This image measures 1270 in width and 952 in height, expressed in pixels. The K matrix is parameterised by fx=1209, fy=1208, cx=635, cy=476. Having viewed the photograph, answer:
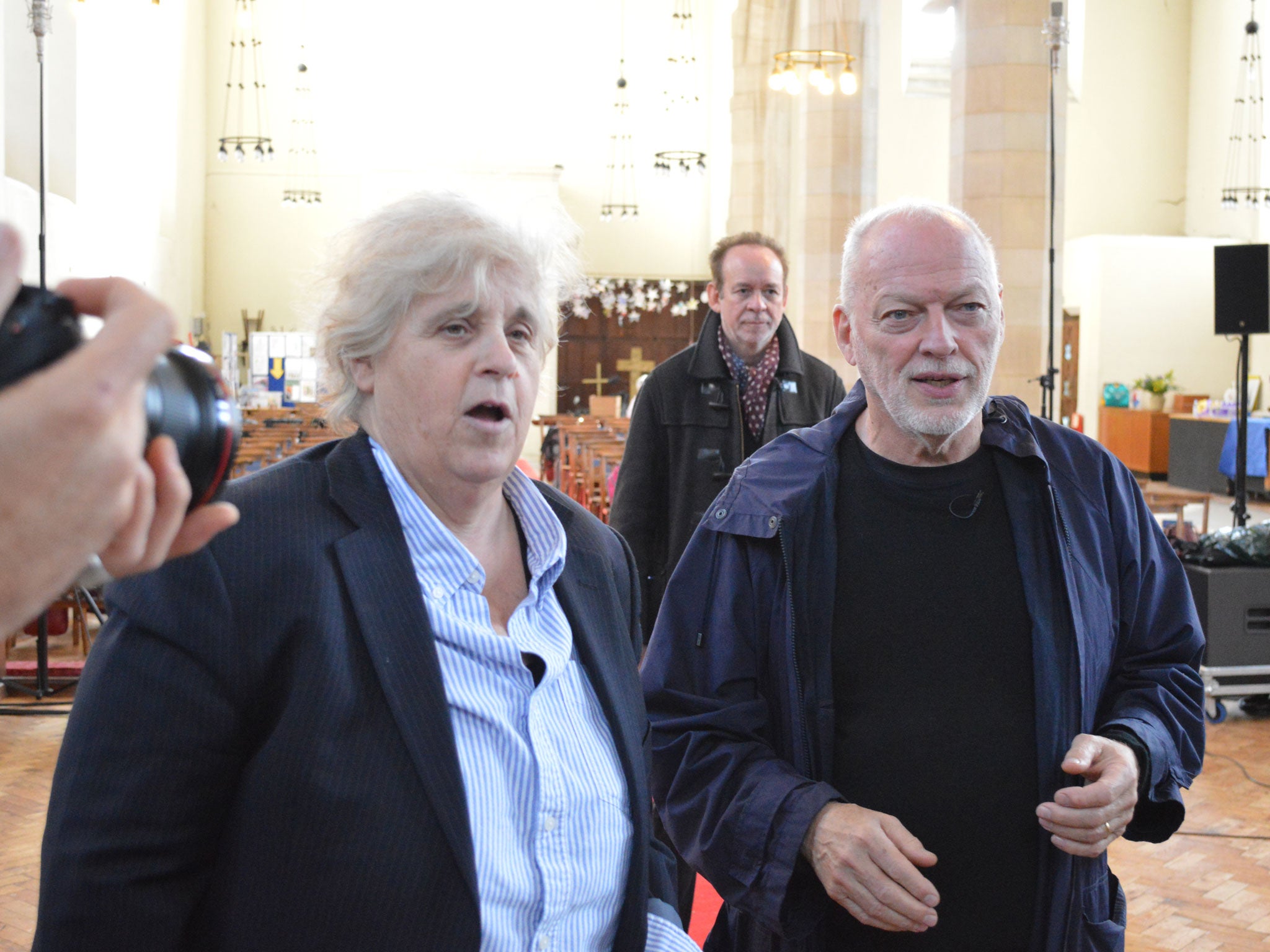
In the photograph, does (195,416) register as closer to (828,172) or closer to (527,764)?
(527,764)

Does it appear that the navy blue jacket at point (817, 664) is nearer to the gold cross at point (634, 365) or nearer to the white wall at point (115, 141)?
the white wall at point (115, 141)

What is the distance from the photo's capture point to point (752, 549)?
73.9 inches

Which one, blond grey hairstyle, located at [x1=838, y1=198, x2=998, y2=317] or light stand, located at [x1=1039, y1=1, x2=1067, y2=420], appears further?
light stand, located at [x1=1039, y1=1, x2=1067, y2=420]

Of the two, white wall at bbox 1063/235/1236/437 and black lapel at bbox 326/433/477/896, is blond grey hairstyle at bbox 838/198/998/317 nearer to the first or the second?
black lapel at bbox 326/433/477/896

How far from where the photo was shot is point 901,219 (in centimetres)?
195

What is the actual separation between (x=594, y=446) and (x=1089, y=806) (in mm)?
9246

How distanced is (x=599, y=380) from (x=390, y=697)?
22.9 meters

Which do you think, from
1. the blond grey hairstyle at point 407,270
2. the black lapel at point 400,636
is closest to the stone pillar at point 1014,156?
the blond grey hairstyle at point 407,270

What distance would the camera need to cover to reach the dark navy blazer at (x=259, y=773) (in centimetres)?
118

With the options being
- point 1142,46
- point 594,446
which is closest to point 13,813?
point 594,446

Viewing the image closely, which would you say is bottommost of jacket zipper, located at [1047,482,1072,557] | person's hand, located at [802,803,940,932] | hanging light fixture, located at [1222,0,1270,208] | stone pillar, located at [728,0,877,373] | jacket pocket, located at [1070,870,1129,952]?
jacket pocket, located at [1070,870,1129,952]

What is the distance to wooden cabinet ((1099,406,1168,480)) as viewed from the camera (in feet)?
58.5

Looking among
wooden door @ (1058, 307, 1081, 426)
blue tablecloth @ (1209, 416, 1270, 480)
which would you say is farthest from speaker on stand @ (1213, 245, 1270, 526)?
wooden door @ (1058, 307, 1081, 426)

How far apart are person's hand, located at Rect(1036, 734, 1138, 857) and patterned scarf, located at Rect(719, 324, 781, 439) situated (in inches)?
85.9
